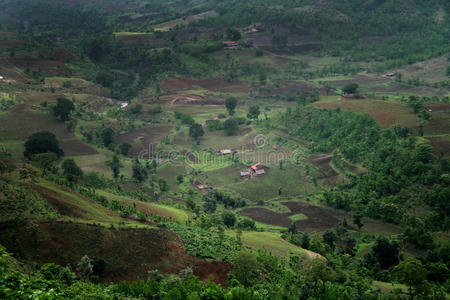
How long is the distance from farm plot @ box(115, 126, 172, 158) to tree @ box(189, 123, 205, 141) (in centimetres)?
479

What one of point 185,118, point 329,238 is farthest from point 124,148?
point 329,238

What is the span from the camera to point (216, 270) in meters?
28.1

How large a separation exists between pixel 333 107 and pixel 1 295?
6052 centimetres

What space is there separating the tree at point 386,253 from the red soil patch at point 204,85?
196 feet

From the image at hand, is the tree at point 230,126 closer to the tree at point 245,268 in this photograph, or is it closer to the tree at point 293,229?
the tree at point 293,229

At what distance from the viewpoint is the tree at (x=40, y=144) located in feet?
166

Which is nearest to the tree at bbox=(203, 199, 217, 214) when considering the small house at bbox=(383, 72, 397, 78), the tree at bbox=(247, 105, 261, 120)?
the tree at bbox=(247, 105, 261, 120)

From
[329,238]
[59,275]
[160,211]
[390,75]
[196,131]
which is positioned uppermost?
[390,75]

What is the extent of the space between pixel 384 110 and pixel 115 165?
40297 mm

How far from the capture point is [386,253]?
33625 mm

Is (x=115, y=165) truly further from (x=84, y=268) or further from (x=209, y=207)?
(x=84, y=268)

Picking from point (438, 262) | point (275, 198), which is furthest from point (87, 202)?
point (438, 262)

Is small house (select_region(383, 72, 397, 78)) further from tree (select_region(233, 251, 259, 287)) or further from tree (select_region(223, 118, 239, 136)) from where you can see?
tree (select_region(233, 251, 259, 287))

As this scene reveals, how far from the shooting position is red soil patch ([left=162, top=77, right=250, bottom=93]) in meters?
87.9
